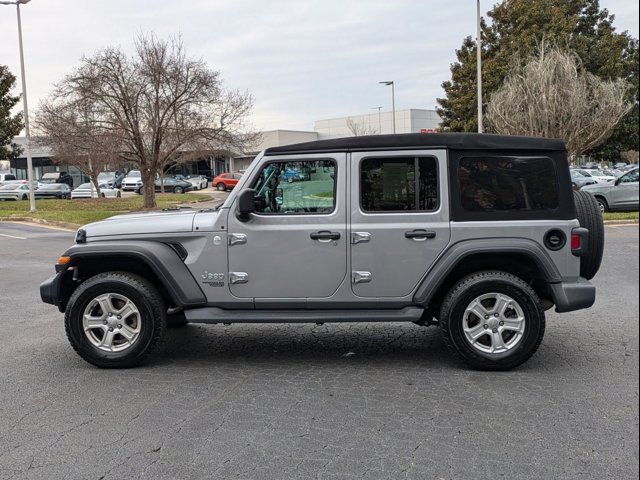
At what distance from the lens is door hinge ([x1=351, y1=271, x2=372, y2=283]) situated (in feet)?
17.0

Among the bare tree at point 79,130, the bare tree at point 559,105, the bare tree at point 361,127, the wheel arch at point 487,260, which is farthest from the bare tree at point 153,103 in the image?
the bare tree at point 361,127

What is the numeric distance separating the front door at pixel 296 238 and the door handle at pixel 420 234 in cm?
54

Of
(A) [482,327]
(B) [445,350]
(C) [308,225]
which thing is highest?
(C) [308,225]

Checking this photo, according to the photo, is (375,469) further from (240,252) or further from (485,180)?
(485,180)

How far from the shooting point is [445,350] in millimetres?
5809

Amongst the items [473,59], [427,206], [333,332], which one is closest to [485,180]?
[427,206]

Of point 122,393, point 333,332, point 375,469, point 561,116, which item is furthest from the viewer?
point 561,116

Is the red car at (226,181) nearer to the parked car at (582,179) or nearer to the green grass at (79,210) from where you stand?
the green grass at (79,210)

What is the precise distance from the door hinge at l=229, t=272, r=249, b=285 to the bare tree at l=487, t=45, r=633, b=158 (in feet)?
73.0

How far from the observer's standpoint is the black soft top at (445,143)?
518 centimetres

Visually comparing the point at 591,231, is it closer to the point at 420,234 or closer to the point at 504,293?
the point at 504,293

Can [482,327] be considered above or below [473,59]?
below

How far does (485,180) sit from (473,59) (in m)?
38.6

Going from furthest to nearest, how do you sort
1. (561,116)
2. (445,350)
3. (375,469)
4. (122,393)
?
(561,116) → (445,350) → (122,393) → (375,469)
